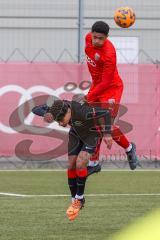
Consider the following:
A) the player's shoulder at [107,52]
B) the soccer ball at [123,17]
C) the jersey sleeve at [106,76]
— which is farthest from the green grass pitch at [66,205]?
the soccer ball at [123,17]

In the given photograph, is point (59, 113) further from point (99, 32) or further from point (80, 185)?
point (99, 32)

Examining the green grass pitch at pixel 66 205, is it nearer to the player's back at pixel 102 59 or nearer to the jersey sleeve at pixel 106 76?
the jersey sleeve at pixel 106 76

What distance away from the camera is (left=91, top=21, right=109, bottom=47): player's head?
9.76m

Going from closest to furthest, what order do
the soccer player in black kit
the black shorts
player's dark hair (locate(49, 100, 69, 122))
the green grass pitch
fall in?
the green grass pitch < player's dark hair (locate(49, 100, 69, 122)) < the soccer player in black kit < the black shorts

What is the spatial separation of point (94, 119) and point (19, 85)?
28.6ft

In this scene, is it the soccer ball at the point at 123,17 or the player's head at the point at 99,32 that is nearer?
the player's head at the point at 99,32

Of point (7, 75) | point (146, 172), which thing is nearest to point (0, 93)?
point (7, 75)

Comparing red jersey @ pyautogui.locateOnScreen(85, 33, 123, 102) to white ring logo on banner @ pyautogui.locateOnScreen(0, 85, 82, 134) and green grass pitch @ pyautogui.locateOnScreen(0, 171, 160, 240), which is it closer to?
green grass pitch @ pyautogui.locateOnScreen(0, 171, 160, 240)

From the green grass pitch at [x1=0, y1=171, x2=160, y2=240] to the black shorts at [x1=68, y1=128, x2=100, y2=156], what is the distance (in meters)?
0.81

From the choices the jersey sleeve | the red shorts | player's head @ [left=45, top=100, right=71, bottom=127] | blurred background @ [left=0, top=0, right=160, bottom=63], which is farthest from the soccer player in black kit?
blurred background @ [left=0, top=0, right=160, bottom=63]

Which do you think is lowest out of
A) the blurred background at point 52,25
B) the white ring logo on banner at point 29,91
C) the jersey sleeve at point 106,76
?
the blurred background at point 52,25

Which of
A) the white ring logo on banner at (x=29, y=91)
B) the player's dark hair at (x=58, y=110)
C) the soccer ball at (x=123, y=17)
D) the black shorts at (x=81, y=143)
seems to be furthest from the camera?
the white ring logo on banner at (x=29, y=91)

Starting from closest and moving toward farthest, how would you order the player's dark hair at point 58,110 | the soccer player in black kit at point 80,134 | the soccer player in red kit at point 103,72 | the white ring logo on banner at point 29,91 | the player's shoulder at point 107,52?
1. the player's dark hair at point 58,110
2. the soccer player in black kit at point 80,134
3. the soccer player in red kit at point 103,72
4. the player's shoulder at point 107,52
5. the white ring logo on banner at point 29,91

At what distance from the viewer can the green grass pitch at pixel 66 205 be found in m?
8.62
